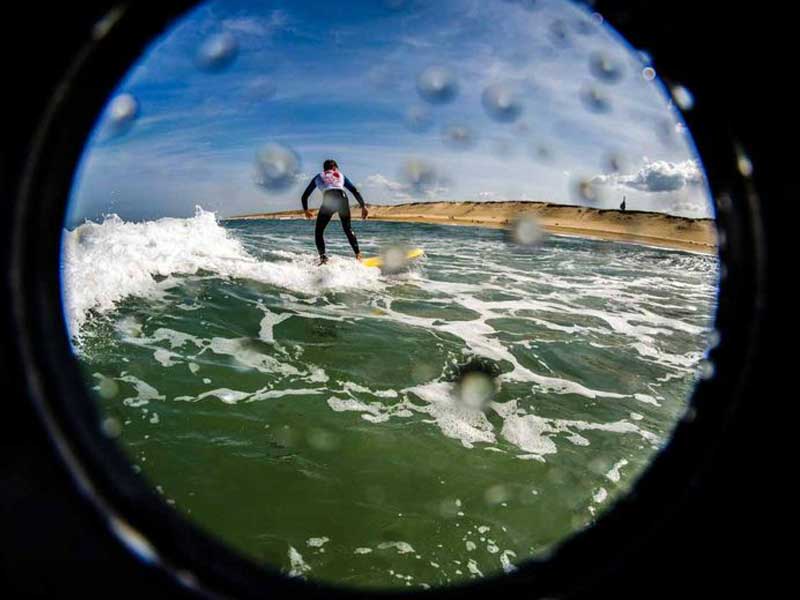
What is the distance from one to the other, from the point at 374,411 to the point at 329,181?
6.96 metres

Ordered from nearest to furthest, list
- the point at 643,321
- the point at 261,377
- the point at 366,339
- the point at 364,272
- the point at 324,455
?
the point at 324,455
the point at 261,377
the point at 366,339
the point at 643,321
the point at 364,272

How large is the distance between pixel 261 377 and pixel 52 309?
11.2 feet

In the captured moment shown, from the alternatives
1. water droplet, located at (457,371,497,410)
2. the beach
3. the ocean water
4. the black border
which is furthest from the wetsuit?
the beach

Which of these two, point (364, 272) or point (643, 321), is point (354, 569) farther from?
point (364, 272)

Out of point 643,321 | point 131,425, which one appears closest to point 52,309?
point 131,425

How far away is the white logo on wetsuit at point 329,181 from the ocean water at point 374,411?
8.47 feet

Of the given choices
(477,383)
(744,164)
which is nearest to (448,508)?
(477,383)

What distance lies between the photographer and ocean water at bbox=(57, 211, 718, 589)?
2.40m

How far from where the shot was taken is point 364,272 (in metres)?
9.67

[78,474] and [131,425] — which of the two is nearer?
[78,474]

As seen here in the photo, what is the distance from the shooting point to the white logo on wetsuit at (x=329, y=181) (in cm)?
944

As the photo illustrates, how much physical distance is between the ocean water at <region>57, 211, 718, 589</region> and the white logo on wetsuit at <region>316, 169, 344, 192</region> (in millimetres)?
2581

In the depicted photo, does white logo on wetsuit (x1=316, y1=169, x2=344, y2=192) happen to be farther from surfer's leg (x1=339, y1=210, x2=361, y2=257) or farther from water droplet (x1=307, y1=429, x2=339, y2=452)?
water droplet (x1=307, y1=429, x2=339, y2=452)

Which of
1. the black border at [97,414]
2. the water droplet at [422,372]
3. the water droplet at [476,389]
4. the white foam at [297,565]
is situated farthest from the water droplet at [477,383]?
the black border at [97,414]
